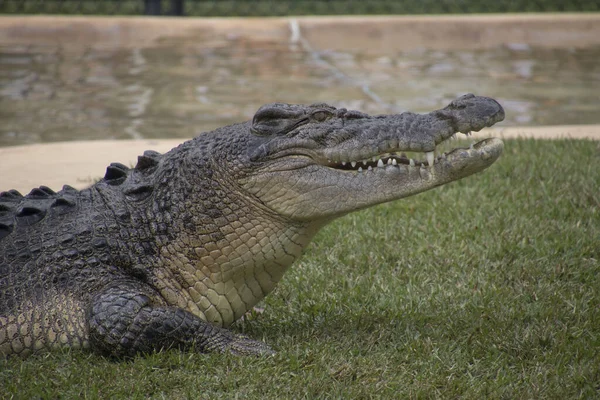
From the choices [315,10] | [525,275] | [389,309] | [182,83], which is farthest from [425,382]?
[315,10]

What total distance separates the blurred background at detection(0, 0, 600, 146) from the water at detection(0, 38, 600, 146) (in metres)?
0.02

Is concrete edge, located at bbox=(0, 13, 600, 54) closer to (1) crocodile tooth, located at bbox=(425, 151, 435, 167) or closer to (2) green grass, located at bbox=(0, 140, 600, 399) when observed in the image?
(2) green grass, located at bbox=(0, 140, 600, 399)

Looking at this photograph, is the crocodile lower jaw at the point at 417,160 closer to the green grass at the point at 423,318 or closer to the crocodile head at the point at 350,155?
the crocodile head at the point at 350,155

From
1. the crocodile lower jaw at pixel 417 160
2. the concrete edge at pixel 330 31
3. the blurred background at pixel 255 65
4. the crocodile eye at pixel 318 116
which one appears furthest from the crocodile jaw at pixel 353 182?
the concrete edge at pixel 330 31

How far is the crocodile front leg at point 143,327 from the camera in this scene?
323cm

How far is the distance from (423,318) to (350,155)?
3.13 feet

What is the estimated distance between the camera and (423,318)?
3779mm

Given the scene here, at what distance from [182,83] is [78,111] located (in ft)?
5.32

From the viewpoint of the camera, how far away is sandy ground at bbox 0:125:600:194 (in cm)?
580

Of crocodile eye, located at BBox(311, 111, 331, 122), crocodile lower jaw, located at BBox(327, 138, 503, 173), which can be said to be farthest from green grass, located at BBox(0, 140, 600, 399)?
crocodile eye, located at BBox(311, 111, 331, 122)

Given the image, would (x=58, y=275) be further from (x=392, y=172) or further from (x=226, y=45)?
(x=226, y=45)

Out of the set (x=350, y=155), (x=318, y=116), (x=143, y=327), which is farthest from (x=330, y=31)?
(x=143, y=327)

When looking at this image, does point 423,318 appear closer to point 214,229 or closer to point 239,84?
point 214,229

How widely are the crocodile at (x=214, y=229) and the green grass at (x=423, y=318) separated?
0.15 m
